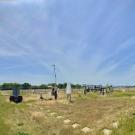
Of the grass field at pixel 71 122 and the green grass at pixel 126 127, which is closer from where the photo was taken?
the green grass at pixel 126 127

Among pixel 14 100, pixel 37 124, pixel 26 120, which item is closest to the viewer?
pixel 37 124

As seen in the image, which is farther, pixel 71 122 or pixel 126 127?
pixel 71 122

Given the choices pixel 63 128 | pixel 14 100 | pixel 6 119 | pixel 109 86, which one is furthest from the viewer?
pixel 109 86

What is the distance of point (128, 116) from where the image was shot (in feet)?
84.7

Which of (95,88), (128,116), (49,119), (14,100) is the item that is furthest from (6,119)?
(95,88)

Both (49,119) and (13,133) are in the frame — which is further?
(49,119)

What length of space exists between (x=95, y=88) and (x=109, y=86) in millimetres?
3049

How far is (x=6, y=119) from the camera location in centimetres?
3656

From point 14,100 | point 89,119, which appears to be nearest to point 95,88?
point 14,100

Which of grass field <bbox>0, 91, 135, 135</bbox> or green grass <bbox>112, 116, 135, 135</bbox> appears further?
grass field <bbox>0, 91, 135, 135</bbox>

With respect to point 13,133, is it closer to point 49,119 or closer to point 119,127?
point 49,119

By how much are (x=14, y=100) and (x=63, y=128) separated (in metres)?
39.6

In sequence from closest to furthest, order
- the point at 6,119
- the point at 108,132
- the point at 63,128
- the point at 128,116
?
the point at 108,132, the point at 128,116, the point at 63,128, the point at 6,119

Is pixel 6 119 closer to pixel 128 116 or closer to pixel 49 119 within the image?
pixel 49 119
